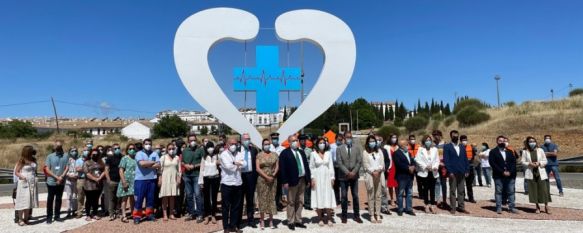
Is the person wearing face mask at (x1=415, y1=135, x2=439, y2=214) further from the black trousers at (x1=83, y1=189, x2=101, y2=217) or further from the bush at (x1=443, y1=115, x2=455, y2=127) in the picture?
the bush at (x1=443, y1=115, x2=455, y2=127)

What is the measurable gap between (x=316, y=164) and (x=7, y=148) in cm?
3440

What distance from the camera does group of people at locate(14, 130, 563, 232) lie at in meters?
6.29

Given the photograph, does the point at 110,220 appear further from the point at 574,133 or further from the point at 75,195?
the point at 574,133

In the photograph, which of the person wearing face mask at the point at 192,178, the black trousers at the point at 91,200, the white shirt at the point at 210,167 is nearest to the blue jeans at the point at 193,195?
the person wearing face mask at the point at 192,178

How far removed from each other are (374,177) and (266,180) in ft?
6.18

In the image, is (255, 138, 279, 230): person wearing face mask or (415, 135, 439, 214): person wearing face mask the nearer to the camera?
(255, 138, 279, 230): person wearing face mask

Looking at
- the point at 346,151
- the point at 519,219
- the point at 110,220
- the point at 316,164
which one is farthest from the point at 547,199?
the point at 110,220

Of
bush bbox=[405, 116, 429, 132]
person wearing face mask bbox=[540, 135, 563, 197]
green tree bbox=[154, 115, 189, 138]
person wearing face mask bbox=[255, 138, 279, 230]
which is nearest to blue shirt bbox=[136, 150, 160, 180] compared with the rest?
person wearing face mask bbox=[255, 138, 279, 230]

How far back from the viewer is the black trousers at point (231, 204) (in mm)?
5973

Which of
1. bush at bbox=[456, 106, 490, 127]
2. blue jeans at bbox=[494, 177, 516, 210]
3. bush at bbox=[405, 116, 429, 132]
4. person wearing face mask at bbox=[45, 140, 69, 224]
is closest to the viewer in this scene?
person wearing face mask at bbox=[45, 140, 69, 224]

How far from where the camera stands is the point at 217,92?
10.2 metres

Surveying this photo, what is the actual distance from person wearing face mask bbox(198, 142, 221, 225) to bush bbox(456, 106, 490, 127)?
36365 millimetres

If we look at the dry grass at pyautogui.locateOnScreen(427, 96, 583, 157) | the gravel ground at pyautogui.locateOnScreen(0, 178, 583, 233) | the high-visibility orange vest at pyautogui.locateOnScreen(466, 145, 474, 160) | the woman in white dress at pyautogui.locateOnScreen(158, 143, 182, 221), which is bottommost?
the gravel ground at pyautogui.locateOnScreen(0, 178, 583, 233)

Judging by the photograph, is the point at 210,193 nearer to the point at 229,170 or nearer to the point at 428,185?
the point at 229,170
